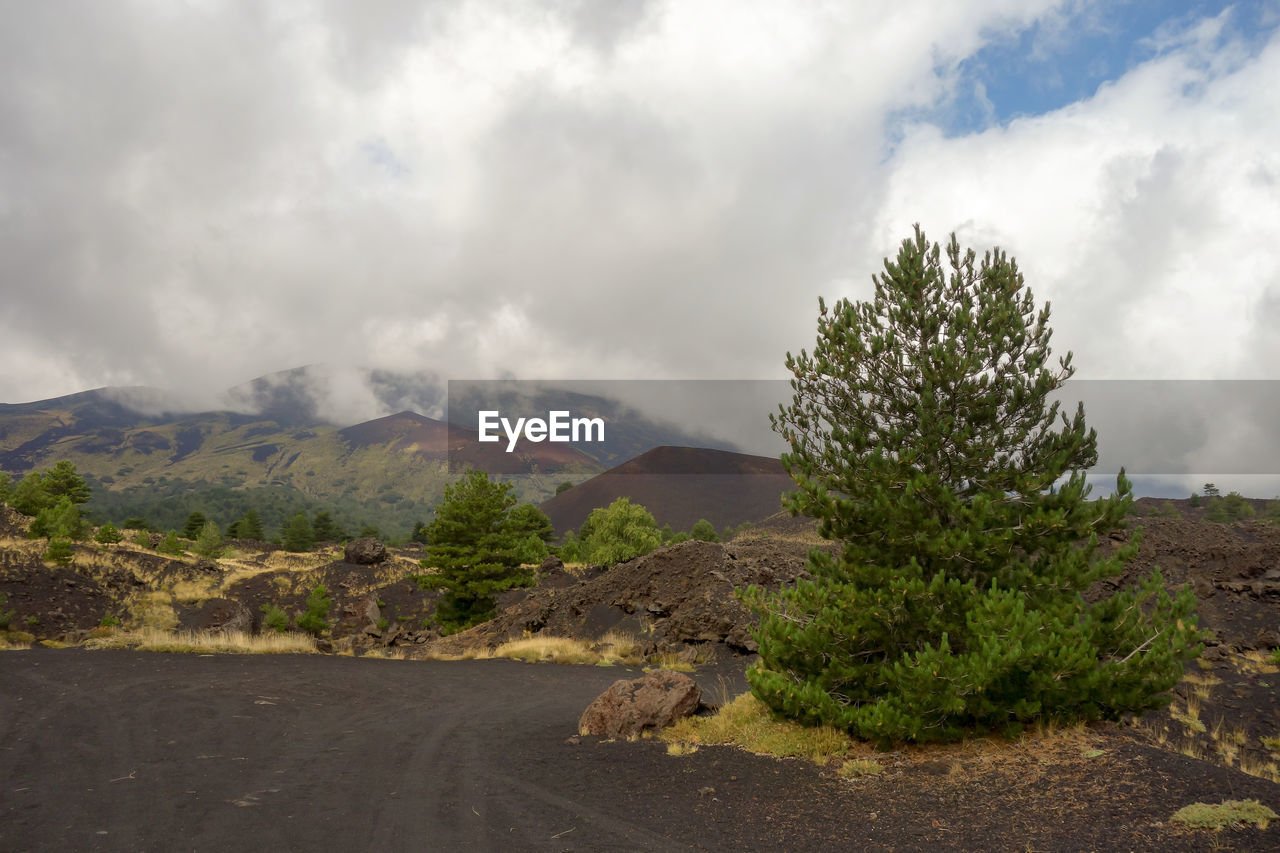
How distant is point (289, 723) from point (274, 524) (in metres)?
204

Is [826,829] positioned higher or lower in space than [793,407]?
lower

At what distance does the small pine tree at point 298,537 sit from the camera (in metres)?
75.5

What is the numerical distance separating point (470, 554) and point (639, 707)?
23833 mm

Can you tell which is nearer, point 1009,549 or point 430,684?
point 1009,549

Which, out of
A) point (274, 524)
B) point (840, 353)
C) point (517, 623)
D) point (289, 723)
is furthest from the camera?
point (274, 524)

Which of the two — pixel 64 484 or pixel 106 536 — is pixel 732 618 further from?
pixel 64 484

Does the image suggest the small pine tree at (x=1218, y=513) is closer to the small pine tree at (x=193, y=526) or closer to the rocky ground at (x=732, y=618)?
the rocky ground at (x=732, y=618)

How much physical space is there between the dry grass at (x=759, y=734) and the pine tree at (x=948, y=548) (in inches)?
11.6

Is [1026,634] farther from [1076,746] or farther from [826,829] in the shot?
[826,829]

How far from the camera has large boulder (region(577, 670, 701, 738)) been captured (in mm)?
11773

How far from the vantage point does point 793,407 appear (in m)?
10.4

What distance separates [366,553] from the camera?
5359cm

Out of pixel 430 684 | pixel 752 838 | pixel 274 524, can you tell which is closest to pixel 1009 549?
pixel 752 838

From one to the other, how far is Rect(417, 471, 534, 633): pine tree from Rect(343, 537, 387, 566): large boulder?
20.9 m
